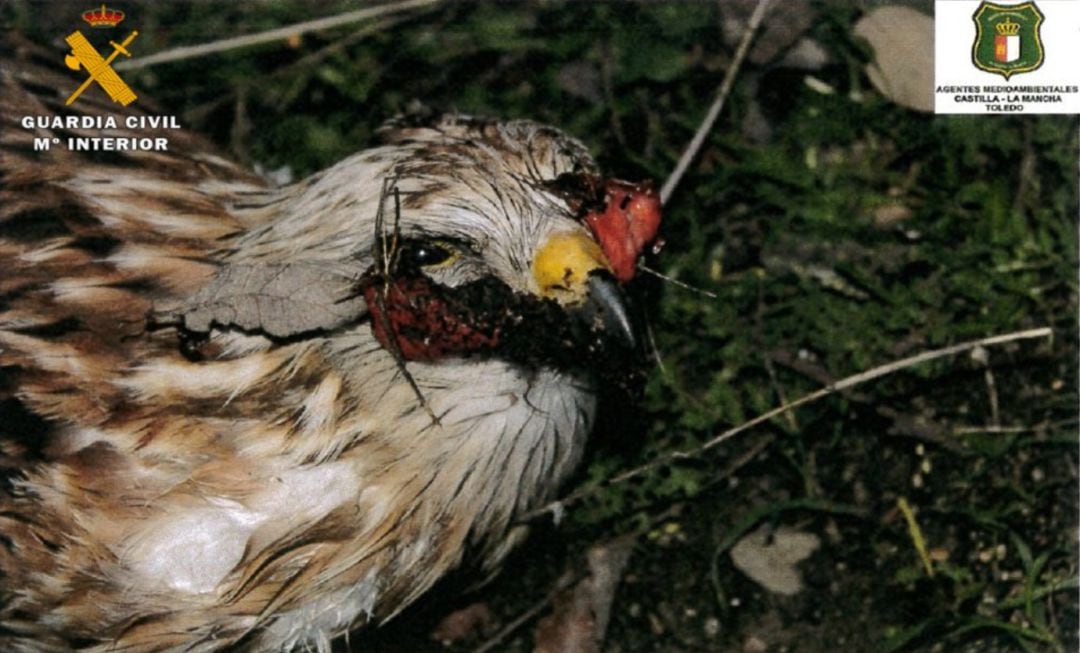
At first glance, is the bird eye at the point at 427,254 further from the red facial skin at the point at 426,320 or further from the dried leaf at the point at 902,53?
the dried leaf at the point at 902,53

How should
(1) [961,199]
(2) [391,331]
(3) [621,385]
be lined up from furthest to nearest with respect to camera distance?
1. (1) [961,199]
2. (3) [621,385]
3. (2) [391,331]

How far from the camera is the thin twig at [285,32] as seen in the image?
382cm

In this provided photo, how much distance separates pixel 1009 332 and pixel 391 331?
1.80 meters

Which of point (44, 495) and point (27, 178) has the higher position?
point (27, 178)

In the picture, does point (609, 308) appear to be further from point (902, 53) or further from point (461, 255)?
point (902, 53)

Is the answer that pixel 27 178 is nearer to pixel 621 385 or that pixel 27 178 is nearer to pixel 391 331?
pixel 391 331

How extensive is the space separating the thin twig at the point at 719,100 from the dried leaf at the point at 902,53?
0.95ft

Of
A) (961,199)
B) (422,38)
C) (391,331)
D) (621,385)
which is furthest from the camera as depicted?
(422,38)

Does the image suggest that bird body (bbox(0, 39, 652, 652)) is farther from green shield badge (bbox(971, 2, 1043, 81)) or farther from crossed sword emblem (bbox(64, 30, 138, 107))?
green shield badge (bbox(971, 2, 1043, 81))

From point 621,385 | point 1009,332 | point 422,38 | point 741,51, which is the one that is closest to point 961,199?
point 1009,332

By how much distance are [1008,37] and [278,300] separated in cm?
188

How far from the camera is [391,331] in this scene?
104 inches

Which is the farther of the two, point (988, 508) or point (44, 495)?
point (988, 508)

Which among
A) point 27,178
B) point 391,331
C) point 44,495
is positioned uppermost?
point 27,178
